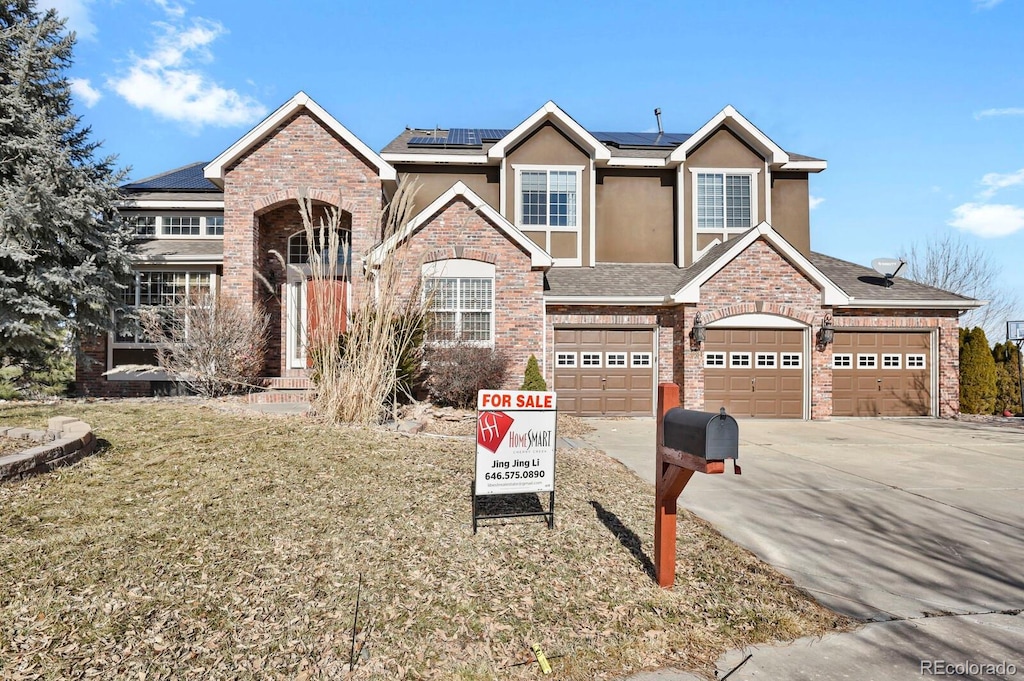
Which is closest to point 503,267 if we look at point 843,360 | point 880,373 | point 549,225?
point 549,225

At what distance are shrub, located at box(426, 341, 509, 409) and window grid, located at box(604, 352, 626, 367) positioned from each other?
3503mm

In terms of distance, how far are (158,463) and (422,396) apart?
268 inches

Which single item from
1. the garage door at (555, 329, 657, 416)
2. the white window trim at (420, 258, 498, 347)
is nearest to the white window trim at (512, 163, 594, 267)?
the garage door at (555, 329, 657, 416)

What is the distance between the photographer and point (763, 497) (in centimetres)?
641

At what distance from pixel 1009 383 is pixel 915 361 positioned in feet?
11.2

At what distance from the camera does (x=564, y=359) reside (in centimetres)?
1430

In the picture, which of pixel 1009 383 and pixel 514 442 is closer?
pixel 514 442

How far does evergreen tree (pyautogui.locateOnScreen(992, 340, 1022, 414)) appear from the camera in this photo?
15.5 m

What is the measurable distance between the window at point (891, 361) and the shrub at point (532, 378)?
29.8ft

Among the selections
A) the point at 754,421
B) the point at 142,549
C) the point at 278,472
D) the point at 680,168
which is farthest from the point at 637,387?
the point at 142,549

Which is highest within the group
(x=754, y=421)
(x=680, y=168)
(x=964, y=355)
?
(x=680, y=168)

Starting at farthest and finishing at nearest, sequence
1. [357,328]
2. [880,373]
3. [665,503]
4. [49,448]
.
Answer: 1. [880,373]
2. [357,328]
3. [49,448]
4. [665,503]

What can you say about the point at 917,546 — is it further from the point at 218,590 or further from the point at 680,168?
the point at 680,168

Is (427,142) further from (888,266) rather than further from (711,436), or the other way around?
(711,436)
